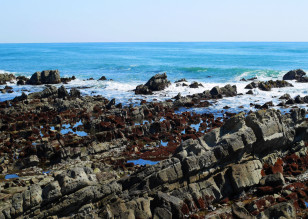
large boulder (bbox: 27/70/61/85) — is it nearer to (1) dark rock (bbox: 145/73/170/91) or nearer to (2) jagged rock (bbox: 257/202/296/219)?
(1) dark rock (bbox: 145/73/170/91)

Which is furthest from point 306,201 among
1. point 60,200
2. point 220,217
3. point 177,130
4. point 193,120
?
point 193,120

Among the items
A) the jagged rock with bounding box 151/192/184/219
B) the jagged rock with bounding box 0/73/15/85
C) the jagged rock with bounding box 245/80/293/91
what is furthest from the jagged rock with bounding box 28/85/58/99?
the jagged rock with bounding box 151/192/184/219

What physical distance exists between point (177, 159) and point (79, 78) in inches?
2646

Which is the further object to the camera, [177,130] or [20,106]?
[20,106]

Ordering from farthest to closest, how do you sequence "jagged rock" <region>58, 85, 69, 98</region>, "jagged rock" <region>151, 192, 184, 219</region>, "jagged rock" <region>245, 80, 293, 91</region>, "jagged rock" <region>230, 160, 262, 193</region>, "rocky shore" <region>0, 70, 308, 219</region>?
1. "jagged rock" <region>245, 80, 293, 91</region>
2. "jagged rock" <region>58, 85, 69, 98</region>
3. "jagged rock" <region>230, 160, 262, 193</region>
4. "jagged rock" <region>151, 192, 184, 219</region>
5. "rocky shore" <region>0, 70, 308, 219</region>

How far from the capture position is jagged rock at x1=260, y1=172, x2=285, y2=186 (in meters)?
19.1

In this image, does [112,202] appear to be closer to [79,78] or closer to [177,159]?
[177,159]

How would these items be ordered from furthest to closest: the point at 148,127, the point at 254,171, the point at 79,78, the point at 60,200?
the point at 79,78 → the point at 148,127 → the point at 254,171 → the point at 60,200

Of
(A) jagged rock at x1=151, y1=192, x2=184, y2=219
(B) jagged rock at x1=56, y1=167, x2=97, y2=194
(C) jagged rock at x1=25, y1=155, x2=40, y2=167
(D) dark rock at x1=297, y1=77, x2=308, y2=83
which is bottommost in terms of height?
(C) jagged rock at x1=25, y1=155, x2=40, y2=167

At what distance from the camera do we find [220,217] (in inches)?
634

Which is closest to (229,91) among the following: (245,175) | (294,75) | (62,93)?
(294,75)

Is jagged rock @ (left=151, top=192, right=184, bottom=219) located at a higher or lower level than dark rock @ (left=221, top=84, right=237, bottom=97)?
lower

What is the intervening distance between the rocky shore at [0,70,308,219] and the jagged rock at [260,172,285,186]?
63mm

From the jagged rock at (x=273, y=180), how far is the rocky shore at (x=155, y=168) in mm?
63
